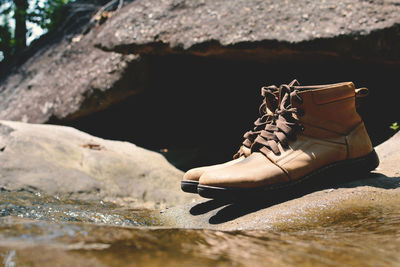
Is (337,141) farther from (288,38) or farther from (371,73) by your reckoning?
(371,73)

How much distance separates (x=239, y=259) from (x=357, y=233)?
22.6 inches

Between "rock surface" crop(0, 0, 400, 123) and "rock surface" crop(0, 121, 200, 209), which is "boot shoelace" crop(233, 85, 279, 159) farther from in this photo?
"rock surface" crop(0, 0, 400, 123)

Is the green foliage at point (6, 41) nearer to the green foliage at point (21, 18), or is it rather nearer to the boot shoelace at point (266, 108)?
the green foliage at point (21, 18)

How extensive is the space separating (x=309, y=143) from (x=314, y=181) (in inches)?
7.7

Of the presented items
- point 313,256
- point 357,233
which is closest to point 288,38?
point 357,233


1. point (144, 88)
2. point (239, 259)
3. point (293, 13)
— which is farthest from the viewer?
point (144, 88)

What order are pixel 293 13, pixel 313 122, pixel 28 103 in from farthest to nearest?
pixel 28 103, pixel 293 13, pixel 313 122

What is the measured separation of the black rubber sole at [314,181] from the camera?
1816 mm

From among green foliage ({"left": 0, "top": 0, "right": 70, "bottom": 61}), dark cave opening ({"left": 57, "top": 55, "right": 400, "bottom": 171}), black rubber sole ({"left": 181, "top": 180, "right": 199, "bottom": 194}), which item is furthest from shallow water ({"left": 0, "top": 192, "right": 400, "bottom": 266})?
green foliage ({"left": 0, "top": 0, "right": 70, "bottom": 61})

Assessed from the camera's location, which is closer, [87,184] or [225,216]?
[225,216]

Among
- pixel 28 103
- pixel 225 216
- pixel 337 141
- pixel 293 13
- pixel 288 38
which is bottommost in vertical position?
pixel 225 216

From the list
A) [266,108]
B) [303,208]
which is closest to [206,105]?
[266,108]

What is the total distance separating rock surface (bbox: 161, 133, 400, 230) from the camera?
1.58 meters

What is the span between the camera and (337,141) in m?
2.01
